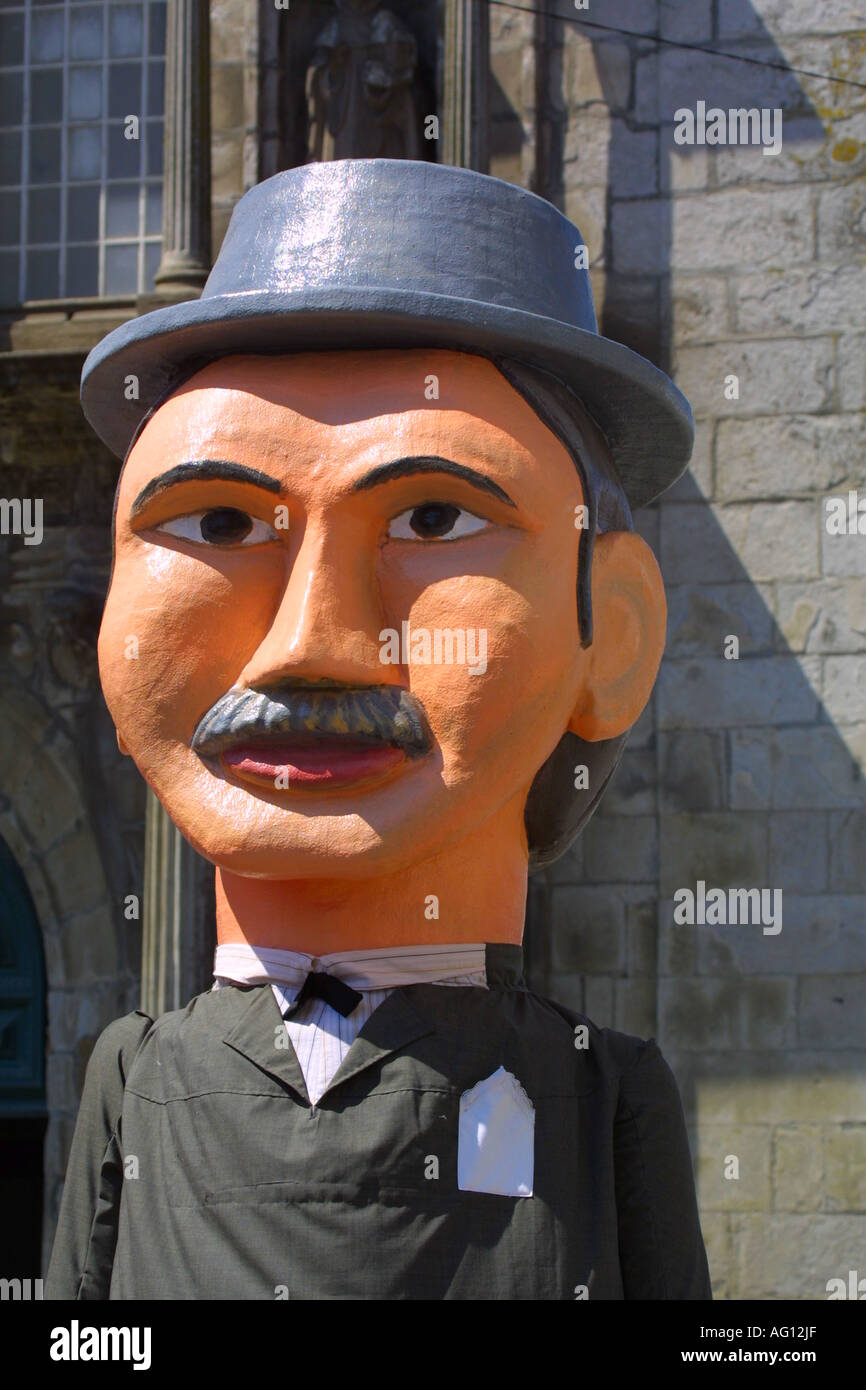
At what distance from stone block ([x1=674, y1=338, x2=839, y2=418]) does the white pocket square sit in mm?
4092

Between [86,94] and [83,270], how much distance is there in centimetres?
68

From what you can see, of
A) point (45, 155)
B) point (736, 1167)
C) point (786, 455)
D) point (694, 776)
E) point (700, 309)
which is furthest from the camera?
point (45, 155)

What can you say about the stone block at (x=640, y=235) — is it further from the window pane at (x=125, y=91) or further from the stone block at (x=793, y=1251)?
the stone block at (x=793, y=1251)

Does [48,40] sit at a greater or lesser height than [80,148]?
greater

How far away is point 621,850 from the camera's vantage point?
19.0ft

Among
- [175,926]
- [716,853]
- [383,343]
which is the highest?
[383,343]

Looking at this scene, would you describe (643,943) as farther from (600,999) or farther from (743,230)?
(743,230)

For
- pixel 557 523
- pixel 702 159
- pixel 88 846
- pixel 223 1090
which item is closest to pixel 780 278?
pixel 702 159

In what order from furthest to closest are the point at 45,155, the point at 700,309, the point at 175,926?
the point at 45,155
the point at 700,309
the point at 175,926

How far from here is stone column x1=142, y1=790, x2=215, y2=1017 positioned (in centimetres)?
538

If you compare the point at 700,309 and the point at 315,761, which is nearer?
the point at 315,761

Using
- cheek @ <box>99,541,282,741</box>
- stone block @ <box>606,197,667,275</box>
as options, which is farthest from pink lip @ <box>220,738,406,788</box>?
stone block @ <box>606,197,667,275</box>

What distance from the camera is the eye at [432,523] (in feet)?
7.20

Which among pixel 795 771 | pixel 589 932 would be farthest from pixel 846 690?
pixel 589 932
